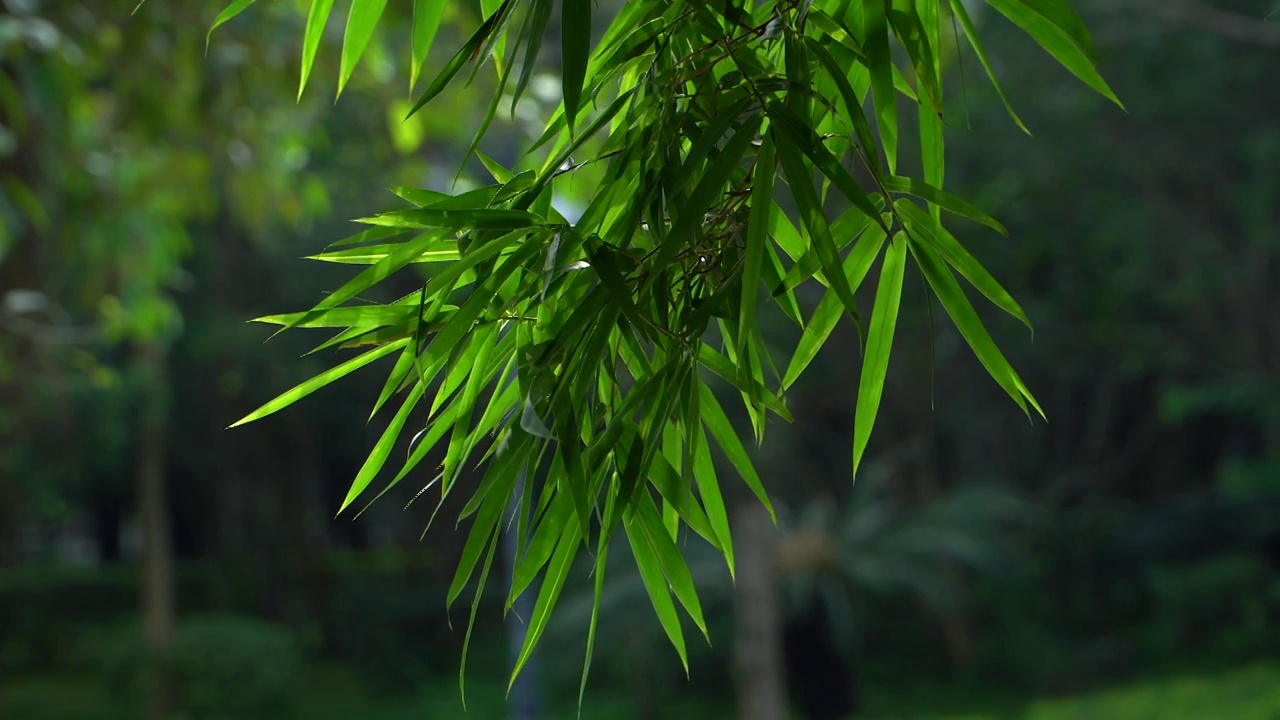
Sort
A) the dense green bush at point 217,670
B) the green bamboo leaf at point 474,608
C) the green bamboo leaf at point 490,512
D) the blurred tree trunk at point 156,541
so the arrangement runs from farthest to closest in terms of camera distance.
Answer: the dense green bush at point 217,670, the blurred tree trunk at point 156,541, the green bamboo leaf at point 490,512, the green bamboo leaf at point 474,608

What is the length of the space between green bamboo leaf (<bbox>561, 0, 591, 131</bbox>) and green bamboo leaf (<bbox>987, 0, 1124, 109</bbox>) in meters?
0.18

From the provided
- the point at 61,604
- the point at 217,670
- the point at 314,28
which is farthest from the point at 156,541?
the point at 314,28

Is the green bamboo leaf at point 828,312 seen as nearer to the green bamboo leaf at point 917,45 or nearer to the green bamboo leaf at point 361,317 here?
the green bamboo leaf at point 917,45

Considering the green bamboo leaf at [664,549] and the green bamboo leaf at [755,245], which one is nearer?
the green bamboo leaf at [755,245]

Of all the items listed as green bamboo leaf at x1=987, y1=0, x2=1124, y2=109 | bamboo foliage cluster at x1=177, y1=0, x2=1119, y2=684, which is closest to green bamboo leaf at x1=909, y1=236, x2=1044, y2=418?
bamboo foliage cluster at x1=177, y1=0, x2=1119, y2=684

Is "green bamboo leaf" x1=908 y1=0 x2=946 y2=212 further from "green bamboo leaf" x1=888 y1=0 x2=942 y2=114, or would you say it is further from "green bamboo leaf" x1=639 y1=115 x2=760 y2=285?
"green bamboo leaf" x1=639 y1=115 x2=760 y2=285

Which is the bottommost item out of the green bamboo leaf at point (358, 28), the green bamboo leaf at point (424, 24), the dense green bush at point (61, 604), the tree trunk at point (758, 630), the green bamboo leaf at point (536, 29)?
the tree trunk at point (758, 630)

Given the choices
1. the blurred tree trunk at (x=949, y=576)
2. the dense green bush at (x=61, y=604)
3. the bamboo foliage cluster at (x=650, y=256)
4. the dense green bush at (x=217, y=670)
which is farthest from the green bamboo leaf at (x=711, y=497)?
the dense green bush at (x=61, y=604)

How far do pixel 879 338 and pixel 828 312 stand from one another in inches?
1.1

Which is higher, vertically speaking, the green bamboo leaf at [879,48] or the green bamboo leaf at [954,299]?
the green bamboo leaf at [879,48]

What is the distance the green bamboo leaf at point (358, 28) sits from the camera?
0.65m

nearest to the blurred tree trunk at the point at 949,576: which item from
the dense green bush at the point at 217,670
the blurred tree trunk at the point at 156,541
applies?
the dense green bush at the point at 217,670

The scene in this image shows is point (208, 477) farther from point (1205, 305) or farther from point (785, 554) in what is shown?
point (1205, 305)

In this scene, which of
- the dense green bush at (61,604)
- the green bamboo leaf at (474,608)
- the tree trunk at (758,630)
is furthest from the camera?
the dense green bush at (61,604)
